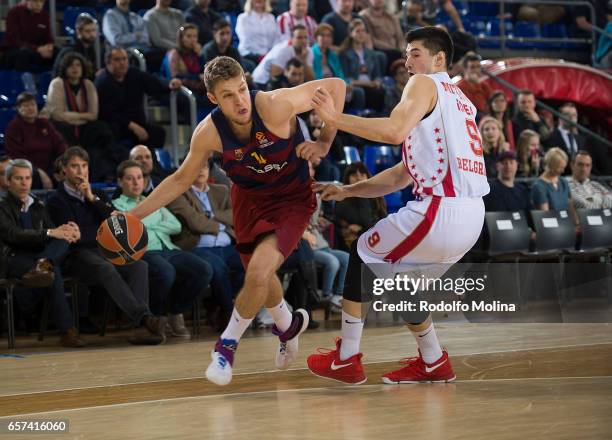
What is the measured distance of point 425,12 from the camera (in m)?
13.6

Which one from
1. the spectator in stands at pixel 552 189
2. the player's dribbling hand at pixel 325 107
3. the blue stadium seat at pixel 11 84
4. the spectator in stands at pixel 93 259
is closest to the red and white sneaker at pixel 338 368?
the player's dribbling hand at pixel 325 107

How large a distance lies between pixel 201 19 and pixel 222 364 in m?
7.14

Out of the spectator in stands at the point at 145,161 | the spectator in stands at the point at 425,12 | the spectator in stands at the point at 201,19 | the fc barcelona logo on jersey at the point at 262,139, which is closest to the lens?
the fc barcelona logo on jersey at the point at 262,139

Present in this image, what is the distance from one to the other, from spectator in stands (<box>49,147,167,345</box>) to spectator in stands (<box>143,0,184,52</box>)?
3.36 meters

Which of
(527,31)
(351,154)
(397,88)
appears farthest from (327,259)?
(527,31)

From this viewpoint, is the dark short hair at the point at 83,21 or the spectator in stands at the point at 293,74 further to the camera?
the spectator in stands at the point at 293,74

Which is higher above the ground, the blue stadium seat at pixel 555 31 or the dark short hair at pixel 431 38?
the dark short hair at pixel 431 38

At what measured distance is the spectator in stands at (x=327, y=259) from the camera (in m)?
9.23

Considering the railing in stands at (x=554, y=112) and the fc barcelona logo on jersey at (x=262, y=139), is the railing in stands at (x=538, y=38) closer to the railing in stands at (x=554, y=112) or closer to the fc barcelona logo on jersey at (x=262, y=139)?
the railing in stands at (x=554, y=112)

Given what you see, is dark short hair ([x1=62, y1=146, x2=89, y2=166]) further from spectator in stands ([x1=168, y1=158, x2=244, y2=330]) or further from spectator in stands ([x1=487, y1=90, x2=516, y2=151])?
spectator in stands ([x1=487, y1=90, x2=516, y2=151])

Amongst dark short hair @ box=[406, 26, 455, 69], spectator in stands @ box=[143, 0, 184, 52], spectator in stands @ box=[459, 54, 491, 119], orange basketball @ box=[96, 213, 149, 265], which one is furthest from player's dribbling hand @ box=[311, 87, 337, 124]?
spectator in stands @ box=[459, 54, 491, 119]

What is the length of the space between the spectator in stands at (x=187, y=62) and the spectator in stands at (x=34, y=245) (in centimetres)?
294

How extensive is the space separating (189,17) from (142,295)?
459 centimetres

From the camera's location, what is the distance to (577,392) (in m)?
5.09
